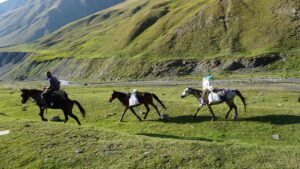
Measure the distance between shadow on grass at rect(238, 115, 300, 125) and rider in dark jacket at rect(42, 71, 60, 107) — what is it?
13.9m

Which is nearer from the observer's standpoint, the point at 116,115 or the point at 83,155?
the point at 83,155

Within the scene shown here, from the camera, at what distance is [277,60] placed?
3425 inches

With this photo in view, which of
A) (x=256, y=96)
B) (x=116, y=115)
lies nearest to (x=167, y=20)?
(x=256, y=96)

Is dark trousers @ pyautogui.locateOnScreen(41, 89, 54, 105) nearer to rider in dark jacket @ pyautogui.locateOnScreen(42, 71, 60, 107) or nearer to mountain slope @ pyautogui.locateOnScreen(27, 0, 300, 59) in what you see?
rider in dark jacket @ pyautogui.locateOnScreen(42, 71, 60, 107)

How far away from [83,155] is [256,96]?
96.1 feet

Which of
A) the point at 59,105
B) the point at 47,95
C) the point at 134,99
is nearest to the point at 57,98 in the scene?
the point at 59,105

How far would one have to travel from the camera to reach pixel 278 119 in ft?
96.8

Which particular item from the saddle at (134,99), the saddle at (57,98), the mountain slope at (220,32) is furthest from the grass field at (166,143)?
the mountain slope at (220,32)

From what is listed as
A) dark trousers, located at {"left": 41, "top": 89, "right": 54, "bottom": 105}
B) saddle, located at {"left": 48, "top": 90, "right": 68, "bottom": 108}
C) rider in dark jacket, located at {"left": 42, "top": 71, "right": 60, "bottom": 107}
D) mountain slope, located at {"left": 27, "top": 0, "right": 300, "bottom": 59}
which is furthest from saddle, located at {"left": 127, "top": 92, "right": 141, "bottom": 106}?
mountain slope, located at {"left": 27, "top": 0, "right": 300, "bottom": 59}

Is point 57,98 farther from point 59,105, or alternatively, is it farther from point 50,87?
point 50,87

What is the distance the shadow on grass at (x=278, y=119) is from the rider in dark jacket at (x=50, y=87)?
1388 cm

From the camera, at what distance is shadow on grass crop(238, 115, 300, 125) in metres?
28.8

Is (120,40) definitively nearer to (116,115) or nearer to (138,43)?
(138,43)

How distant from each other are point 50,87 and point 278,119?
54.8ft
